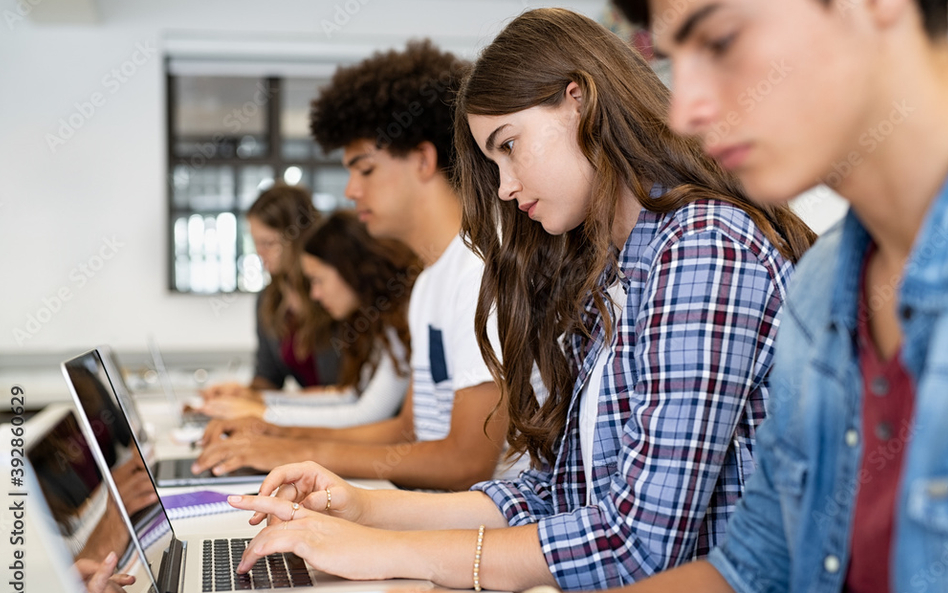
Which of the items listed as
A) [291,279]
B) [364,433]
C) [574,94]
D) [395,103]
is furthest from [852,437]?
[291,279]

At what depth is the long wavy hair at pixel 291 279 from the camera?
10.1ft

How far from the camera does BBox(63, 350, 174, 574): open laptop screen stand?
107 centimetres

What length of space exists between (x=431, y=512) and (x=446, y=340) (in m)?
0.56

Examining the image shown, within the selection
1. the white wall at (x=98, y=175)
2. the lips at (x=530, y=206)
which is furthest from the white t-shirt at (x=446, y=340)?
the white wall at (x=98, y=175)

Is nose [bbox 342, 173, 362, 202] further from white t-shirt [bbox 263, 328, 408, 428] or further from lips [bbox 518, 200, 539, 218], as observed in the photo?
lips [bbox 518, 200, 539, 218]

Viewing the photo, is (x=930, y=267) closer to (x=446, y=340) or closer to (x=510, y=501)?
(x=510, y=501)

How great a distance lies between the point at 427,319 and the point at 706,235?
3.11 feet

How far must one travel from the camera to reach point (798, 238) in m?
1.11

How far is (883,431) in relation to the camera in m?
0.69

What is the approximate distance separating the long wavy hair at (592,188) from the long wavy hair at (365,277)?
1.18m

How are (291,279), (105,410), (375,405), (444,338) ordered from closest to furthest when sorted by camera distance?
(105,410)
(444,338)
(375,405)
(291,279)

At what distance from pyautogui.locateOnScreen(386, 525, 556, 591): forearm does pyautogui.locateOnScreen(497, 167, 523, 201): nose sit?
465 mm

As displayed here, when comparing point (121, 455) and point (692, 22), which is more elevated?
point (692, 22)

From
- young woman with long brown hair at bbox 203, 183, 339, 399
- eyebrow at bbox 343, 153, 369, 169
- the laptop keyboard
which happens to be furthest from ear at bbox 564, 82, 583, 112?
young woman with long brown hair at bbox 203, 183, 339, 399
